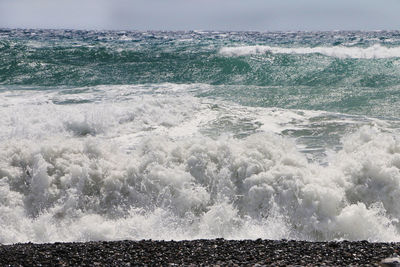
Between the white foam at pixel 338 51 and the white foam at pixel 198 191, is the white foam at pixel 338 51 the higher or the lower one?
the higher one

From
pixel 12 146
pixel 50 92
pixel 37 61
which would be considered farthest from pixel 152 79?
pixel 12 146

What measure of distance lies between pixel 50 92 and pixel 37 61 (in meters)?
8.37

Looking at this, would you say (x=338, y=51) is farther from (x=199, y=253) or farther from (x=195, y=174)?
(x=199, y=253)

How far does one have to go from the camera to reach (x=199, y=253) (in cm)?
642

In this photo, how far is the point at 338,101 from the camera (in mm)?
17594

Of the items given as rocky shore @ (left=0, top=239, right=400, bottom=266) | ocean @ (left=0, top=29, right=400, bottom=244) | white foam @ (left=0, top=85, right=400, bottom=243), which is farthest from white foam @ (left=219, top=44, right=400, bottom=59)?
rocky shore @ (left=0, top=239, right=400, bottom=266)

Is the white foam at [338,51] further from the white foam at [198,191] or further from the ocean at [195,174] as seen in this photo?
the white foam at [198,191]

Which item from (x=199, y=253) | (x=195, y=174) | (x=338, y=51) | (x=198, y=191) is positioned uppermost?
(x=338, y=51)

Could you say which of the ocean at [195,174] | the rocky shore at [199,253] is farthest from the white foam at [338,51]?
the rocky shore at [199,253]

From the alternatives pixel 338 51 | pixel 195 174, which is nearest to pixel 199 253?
pixel 195 174

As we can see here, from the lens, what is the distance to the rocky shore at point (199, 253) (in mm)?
5961

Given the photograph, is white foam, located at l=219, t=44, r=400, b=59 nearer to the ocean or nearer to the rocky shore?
the ocean

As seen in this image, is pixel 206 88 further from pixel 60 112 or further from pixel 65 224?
pixel 65 224

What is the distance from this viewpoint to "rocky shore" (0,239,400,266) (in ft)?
19.6
